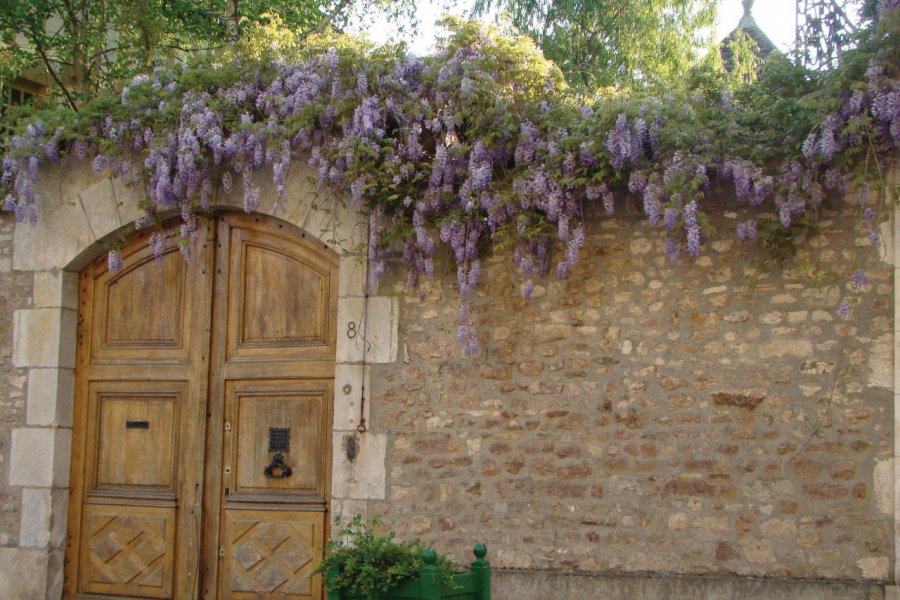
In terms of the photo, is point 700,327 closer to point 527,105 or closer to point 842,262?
point 842,262

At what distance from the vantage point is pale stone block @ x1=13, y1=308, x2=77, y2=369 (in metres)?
6.92

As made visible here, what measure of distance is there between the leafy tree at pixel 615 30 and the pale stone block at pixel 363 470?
6617 millimetres

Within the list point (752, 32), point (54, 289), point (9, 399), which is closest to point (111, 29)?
point (54, 289)

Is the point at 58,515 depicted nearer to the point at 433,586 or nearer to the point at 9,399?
the point at 9,399

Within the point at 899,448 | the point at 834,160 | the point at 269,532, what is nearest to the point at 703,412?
the point at 899,448

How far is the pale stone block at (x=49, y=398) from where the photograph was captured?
6.88m

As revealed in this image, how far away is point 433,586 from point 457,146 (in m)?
2.83

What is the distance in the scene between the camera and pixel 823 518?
17.4ft

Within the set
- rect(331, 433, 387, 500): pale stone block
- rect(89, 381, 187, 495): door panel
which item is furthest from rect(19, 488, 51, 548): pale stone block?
rect(331, 433, 387, 500): pale stone block

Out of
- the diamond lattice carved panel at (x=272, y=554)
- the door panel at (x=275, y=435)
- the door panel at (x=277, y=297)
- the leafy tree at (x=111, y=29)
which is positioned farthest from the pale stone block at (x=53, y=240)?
the diamond lattice carved panel at (x=272, y=554)

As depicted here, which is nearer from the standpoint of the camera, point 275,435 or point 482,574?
point 482,574

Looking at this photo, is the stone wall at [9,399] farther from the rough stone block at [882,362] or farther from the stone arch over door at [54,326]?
the rough stone block at [882,362]

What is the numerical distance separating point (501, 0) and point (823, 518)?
26.9 ft

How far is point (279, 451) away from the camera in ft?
21.4
